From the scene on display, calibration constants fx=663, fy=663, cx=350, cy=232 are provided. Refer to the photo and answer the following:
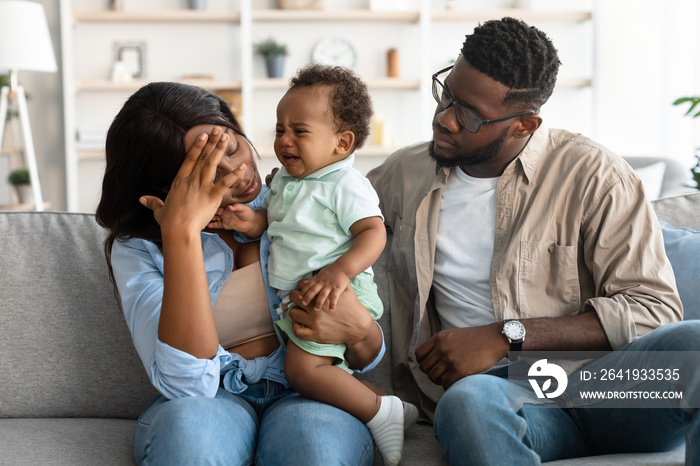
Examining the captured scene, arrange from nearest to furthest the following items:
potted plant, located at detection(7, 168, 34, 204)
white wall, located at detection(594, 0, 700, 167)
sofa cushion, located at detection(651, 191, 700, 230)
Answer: sofa cushion, located at detection(651, 191, 700, 230), white wall, located at detection(594, 0, 700, 167), potted plant, located at detection(7, 168, 34, 204)

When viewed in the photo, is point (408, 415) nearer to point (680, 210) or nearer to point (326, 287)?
point (326, 287)

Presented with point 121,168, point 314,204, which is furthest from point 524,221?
point 121,168

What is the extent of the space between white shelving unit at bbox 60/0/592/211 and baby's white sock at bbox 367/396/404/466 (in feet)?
12.3

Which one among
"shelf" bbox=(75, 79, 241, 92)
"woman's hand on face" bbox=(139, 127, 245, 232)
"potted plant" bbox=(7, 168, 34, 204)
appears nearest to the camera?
"woman's hand on face" bbox=(139, 127, 245, 232)

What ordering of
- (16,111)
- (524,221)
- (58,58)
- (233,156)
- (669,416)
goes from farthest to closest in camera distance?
(58,58) → (16,111) → (524,221) → (233,156) → (669,416)

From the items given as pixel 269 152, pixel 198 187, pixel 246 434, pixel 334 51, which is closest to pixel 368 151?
pixel 269 152

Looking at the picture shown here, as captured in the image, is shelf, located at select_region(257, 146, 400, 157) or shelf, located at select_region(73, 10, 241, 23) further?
shelf, located at select_region(257, 146, 400, 157)

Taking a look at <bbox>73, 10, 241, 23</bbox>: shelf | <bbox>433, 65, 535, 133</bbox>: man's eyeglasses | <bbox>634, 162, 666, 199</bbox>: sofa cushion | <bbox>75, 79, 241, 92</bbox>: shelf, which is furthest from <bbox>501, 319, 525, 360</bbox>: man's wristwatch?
<bbox>73, 10, 241, 23</bbox>: shelf

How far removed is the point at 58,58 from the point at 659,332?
4998 mm

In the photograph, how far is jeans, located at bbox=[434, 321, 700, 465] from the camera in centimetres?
120

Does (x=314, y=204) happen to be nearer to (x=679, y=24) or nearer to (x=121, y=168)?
(x=121, y=168)

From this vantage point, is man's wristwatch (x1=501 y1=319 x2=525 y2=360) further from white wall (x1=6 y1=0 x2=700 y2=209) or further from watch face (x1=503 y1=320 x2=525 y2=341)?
white wall (x1=6 y1=0 x2=700 y2=209)

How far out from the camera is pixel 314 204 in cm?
149

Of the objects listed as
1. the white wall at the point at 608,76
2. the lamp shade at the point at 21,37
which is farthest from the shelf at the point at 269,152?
the lamp shade at the point at 21,37
